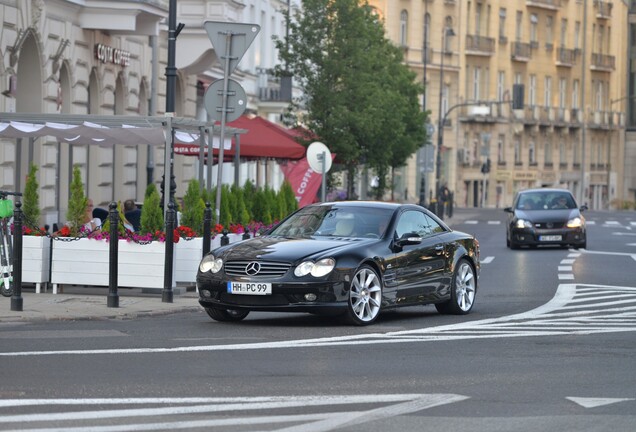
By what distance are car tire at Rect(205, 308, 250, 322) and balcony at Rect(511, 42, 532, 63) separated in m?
97.9

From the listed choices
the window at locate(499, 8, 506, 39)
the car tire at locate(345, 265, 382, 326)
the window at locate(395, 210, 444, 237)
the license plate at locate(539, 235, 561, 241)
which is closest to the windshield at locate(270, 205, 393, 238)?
the window at locate(395, 210, 444, 237)

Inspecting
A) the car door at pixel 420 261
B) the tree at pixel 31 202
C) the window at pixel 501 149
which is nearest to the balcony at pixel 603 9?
the window at pixel 501 149

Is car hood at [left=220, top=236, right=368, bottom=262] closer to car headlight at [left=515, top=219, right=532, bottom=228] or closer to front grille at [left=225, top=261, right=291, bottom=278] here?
front grille at [left=225, top=261, right=291, bottom=278]

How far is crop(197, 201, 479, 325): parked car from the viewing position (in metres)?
17.7

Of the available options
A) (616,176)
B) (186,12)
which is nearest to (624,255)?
(186,12)

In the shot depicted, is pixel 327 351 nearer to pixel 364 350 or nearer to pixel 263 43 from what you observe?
pixel 364 350

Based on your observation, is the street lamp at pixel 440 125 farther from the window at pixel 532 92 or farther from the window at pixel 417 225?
the window at pixel 417 225

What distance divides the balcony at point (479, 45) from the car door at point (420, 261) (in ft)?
293

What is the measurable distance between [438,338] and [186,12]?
2917 centimetres

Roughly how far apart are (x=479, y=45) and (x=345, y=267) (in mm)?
93294

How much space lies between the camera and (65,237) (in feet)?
71.1

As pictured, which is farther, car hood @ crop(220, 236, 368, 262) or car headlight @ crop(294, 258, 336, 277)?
car hood @ crop(220, 236, 368, 262)

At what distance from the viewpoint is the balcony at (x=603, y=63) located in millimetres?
128500

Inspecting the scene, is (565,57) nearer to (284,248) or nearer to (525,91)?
(525,91)
